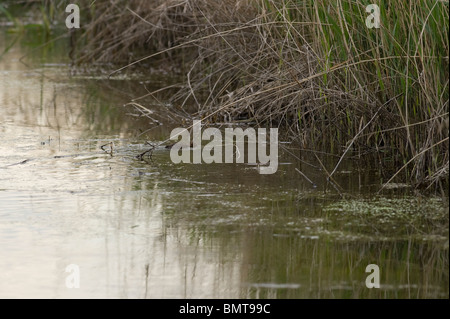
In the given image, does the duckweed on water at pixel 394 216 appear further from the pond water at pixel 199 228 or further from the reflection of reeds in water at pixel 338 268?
the reflection of reeds in water at pixel 338 268

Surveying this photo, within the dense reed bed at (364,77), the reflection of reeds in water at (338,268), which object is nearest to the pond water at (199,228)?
the reflection of reeds in water at (338,268)

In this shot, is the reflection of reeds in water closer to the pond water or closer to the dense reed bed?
the pond water

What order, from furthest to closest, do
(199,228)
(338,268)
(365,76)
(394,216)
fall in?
1. (365,76)
2. (394,216)
3. (199,228)
4. (338,268)

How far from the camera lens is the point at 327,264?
296 centimetres

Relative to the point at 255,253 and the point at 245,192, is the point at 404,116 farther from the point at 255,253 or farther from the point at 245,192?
the point at 255,253

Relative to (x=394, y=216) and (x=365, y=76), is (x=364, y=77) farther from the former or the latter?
(x=394, y=216)

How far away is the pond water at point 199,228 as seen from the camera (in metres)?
2.82

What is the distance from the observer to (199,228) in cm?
332

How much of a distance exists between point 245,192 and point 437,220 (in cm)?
Result: 89

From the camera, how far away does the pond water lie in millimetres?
2818

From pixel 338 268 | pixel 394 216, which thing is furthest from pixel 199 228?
pixel 394 216

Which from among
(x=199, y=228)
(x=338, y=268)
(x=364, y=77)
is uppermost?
(x=364, y=77)

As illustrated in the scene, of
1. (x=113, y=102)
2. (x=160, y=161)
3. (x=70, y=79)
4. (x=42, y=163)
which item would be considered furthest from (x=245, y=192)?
(x=70, y=79)

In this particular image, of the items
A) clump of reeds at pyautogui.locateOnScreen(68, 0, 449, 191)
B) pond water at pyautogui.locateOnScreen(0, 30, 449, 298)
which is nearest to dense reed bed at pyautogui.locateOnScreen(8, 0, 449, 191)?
clump of reeds at pyautogui.locateOnScreen(68, 0, 449, 191)
